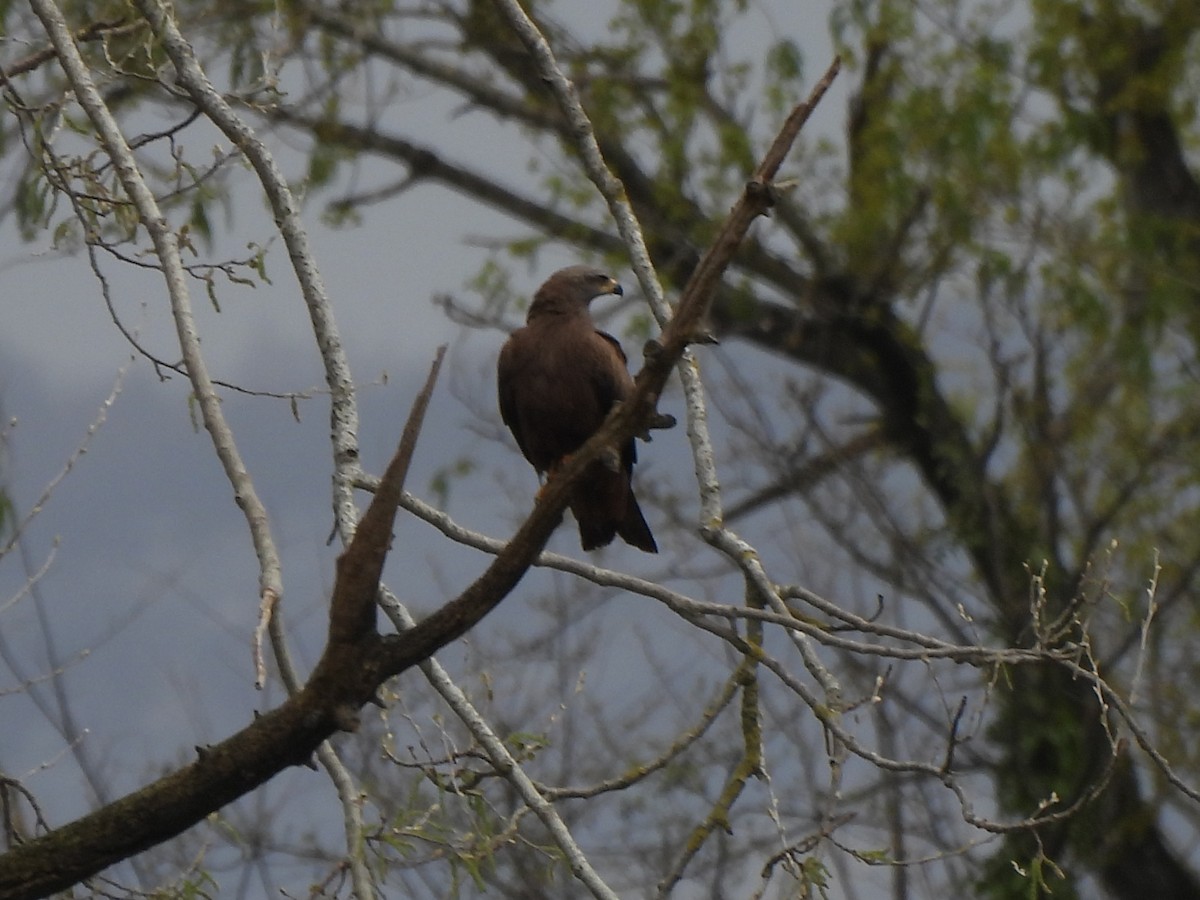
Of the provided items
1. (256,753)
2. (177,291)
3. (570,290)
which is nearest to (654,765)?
(256,753)

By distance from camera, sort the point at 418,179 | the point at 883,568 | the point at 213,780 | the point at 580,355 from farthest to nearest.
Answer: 1. the point at 418,179
2. the point at 883,568
3. the point at 580,355
4. the point at 213,780

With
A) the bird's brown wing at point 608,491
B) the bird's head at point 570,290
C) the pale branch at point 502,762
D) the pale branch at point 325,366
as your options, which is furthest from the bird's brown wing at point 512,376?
the pale branch at point 502,762

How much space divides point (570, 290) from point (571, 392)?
1.71 ft

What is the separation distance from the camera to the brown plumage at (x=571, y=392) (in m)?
5.05

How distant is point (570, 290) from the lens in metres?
5.45

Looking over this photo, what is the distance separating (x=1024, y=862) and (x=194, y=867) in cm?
801

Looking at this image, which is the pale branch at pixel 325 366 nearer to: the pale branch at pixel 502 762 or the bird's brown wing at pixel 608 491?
the pale branch at pixel 502 762

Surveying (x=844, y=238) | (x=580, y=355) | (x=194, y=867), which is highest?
(x=844, y=238)

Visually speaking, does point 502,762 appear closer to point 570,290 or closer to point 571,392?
point 571,392

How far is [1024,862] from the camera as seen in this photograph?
36.1 feet

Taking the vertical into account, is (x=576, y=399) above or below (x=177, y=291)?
above

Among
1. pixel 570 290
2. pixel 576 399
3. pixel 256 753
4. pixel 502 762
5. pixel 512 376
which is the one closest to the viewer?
pixel 256 753

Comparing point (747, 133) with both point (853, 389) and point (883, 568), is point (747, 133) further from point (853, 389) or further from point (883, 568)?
point (883, 568)

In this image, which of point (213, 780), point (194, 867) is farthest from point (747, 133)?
point (213, 780)
